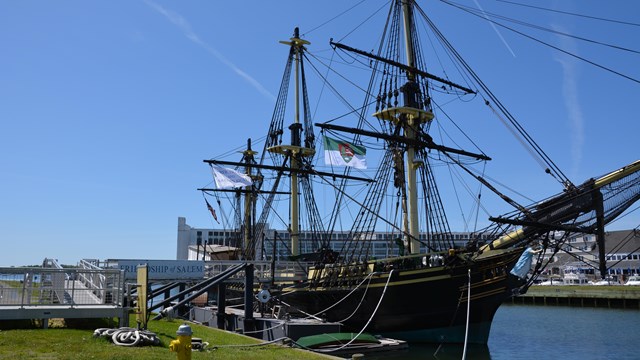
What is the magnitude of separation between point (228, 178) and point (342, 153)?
9979mm

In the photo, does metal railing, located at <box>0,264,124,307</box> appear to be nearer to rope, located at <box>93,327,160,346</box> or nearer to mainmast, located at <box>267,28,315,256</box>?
rope, located at <box>93,327,160,346</box>

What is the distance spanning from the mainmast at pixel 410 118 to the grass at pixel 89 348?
49.9ft

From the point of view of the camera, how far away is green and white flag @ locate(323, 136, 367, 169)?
30.9 meters

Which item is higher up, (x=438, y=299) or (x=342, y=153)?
(x=342, y=153)

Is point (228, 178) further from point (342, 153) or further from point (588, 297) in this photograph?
point (588, 297)

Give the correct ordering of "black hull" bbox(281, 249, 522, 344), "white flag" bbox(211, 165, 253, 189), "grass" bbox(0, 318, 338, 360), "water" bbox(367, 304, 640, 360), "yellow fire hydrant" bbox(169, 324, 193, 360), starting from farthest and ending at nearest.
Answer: "white flag" bbox(211, 165, 253, 189) < "black hull" bbox(281, 249, 522, 344) < "water" bbox(367, 304, 640, 360) < "grass" bbox(0, 318, 338, 360) < "yellow fire hydrant" bbox(169, 324, 193, 360)

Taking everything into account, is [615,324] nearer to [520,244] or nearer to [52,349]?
[520,244]

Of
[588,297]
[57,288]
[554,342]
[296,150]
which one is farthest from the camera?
[588,297]

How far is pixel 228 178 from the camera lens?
1490 inches

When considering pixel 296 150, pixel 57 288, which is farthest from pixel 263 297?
pixel 296 150

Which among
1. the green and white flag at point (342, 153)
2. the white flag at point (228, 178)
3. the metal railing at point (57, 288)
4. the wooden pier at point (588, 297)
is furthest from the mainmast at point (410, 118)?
the wooden pier at point (588, 297)

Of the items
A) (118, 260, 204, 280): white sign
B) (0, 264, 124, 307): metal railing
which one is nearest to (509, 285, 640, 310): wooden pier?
(118, 260, 204, 280): white sign

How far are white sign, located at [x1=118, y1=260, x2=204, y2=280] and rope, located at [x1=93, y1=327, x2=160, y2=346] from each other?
1888cm

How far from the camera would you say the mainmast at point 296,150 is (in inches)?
1742
